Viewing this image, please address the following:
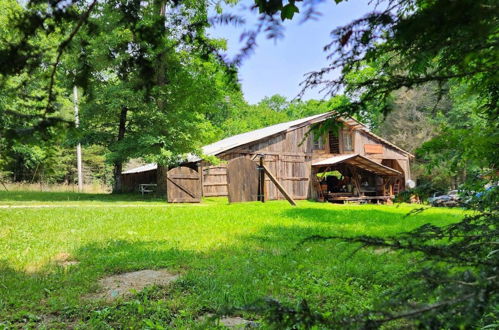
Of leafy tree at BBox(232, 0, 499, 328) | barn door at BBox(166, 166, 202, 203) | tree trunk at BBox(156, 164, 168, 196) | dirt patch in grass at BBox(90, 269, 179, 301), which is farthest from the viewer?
tree trunk at BBox(156, 164, 168, 196)

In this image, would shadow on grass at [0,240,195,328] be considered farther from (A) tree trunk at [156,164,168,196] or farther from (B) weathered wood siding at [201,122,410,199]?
(B) weathered wood siding at [201,122,410,199]

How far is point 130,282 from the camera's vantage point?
4.16 metres

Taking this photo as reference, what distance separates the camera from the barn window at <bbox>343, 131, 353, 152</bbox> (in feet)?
83.2

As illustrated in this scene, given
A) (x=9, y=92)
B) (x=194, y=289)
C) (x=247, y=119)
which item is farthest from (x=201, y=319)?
(x=247, y=119)

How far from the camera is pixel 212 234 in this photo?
7129 mm

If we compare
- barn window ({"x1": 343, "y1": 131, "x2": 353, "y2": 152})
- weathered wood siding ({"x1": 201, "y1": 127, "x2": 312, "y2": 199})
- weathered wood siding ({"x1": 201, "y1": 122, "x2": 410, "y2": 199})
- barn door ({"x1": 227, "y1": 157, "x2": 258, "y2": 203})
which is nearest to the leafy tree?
barn door ({"x1": 227, "y1": 157, "x2": 258, "y2": 203})

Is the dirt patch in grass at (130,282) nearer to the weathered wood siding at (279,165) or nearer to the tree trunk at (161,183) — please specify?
the tree trunk at (161,183)

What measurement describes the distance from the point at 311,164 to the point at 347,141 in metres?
4.05

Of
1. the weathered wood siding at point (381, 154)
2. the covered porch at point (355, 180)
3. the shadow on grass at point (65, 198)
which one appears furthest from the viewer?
the weathered wood siding at point (381, 154)

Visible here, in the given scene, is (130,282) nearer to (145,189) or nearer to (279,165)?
(279,165)

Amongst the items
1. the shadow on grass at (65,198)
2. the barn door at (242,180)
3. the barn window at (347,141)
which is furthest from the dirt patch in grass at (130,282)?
the barn window at (347,141)

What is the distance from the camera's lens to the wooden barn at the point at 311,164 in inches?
815

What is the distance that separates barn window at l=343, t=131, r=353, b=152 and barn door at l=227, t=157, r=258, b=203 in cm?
1047

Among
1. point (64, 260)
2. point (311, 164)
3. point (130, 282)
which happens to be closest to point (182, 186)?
point (311, 164)
